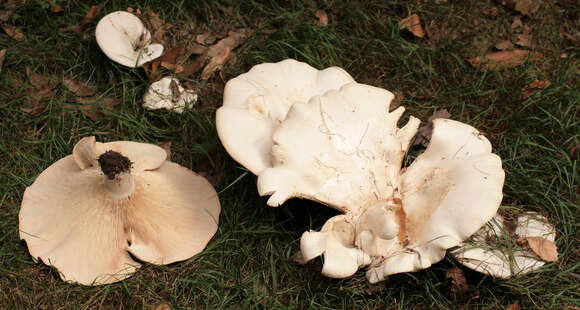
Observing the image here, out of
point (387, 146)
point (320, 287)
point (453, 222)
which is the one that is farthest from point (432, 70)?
point (320, 287)

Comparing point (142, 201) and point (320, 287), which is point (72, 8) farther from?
point (320, 287)

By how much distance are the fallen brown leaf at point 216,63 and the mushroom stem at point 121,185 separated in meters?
1.27

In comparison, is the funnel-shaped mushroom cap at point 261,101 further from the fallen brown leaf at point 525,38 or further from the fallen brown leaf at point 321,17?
the fallen brown leaf at point 525,38

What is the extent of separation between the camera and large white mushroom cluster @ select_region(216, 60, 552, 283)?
279 cm

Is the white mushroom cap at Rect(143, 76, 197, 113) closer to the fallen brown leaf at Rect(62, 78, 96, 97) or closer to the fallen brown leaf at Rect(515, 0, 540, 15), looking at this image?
the fallen brown leaf at Rect(62, 78, 96, 97)

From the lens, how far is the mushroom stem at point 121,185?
3.01 meters

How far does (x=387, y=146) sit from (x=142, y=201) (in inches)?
59.8

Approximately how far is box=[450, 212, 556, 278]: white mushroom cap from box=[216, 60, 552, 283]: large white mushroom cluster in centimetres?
34

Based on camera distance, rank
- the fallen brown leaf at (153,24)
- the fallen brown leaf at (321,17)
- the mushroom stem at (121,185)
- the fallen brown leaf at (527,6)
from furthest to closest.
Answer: the fallen brown leaf at (527,6)
the fallen brown leaf at (321,17)
the fallen brown leaf at (153,24)
the mushroom stem at (121,185)

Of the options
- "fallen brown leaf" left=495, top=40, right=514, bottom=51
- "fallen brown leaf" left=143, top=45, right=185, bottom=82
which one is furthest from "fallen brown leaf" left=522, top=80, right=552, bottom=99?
"fallen brown leaf" left=143, top=45, right=185, bottom=82

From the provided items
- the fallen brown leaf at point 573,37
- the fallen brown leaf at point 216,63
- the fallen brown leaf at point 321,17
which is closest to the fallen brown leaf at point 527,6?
the fallen brown leaf at point 573,37

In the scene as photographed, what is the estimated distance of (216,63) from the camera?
413 cm

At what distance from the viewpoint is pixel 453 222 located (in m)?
2.76

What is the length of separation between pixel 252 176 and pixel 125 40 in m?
1.42
